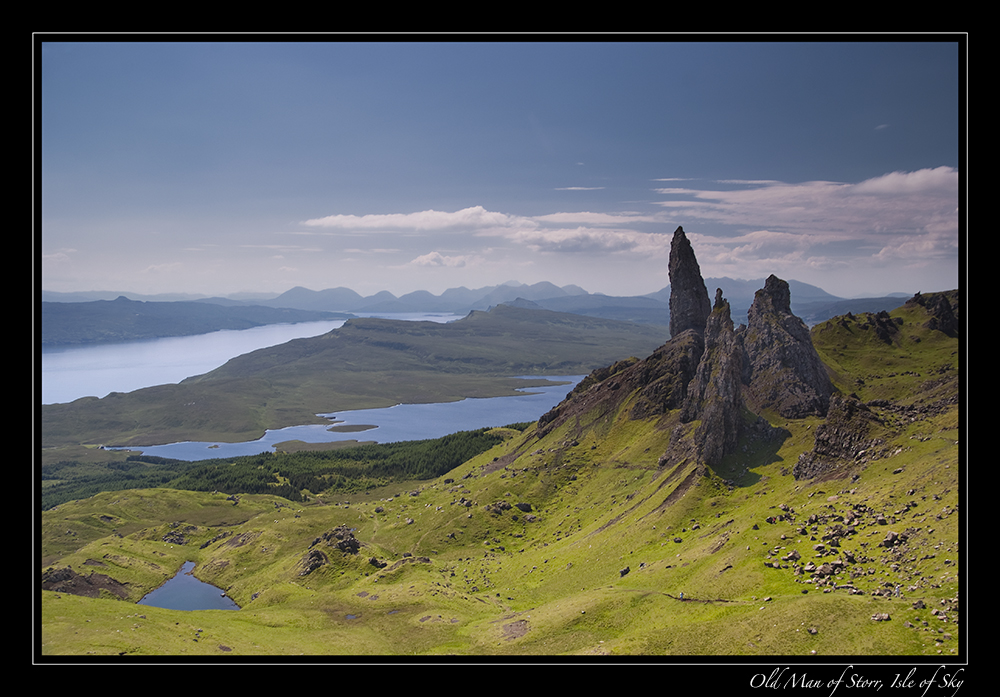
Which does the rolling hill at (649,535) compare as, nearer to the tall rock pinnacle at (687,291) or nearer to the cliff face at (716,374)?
the cliff face at (716,374)

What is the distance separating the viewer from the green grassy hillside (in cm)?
5188

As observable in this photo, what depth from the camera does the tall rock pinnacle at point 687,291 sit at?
174000 mm

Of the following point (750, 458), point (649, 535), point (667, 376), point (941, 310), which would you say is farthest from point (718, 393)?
point (941, 310)

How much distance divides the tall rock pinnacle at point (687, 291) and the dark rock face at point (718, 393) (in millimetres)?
34005

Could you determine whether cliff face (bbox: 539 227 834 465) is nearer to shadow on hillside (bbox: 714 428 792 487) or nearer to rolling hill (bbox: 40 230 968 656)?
rolling hill (bbox: 40 230 968 656)

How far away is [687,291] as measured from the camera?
174 meters

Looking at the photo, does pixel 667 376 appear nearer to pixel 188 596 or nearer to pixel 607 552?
pixel 607 552

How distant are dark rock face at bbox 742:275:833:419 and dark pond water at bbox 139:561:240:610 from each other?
113 m

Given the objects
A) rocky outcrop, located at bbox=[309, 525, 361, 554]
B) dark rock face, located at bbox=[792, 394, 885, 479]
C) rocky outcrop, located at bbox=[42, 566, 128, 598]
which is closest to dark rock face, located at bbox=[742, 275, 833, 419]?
dark rock face, located at bbox=[792, 394, 885, 479]

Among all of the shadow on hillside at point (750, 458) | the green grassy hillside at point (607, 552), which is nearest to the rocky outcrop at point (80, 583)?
the green grassy hillside at point (607, 552)
